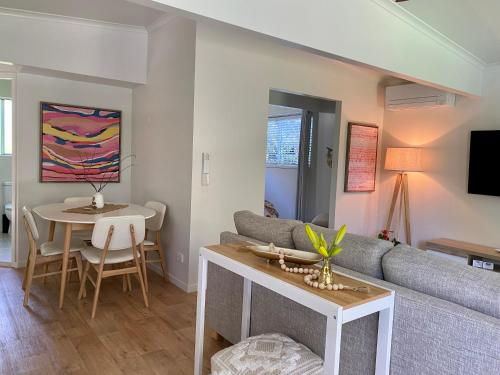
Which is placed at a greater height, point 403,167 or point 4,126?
point 4,126

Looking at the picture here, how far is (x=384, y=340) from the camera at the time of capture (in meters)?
1.56

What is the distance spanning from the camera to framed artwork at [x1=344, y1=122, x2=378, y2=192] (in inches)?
198

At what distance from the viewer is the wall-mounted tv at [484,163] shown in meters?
4.26

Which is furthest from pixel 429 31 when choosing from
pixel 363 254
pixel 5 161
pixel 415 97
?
pixel 5 161

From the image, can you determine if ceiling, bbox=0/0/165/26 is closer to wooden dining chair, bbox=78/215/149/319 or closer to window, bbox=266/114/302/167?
wooden dining chair, bbox=78/215/149/319

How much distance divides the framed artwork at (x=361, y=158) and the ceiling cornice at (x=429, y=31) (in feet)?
4.72

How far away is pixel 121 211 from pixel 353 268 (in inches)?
96.5

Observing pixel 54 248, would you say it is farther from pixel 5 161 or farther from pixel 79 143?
pixel 5 161

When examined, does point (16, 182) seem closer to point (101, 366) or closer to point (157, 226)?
point (157, 226)

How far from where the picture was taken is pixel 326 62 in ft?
14.8

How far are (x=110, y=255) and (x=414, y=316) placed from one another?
8.18 ft

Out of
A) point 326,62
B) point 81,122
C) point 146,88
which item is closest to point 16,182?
point 81,122

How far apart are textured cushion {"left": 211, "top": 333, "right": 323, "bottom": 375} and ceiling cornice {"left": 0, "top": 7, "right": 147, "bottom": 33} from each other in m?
3.72

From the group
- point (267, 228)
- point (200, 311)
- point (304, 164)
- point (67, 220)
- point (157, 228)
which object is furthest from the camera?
point (304, 164)
